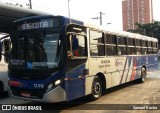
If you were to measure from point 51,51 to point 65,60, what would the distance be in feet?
1.48

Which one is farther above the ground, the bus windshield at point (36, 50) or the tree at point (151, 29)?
the tree at point (151, 29)

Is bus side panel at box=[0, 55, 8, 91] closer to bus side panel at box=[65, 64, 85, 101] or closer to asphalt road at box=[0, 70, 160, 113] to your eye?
asphalt road at box=[0, 70, 160, 113]

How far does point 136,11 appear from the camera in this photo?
2852 inches

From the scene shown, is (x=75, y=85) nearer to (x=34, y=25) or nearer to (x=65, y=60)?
(x=65, y=60)

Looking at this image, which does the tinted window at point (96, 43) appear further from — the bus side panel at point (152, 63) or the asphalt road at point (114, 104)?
the bus side panel at point (152, 63)

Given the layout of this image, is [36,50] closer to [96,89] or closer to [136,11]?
[96,89]

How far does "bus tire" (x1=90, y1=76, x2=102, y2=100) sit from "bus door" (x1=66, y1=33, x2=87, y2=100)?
96cm

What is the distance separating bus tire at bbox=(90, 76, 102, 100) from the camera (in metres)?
10.1

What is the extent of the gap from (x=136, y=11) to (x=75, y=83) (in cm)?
6621

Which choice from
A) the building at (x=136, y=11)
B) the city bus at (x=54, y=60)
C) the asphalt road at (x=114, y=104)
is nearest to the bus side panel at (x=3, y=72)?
the asphalt road at (x=114, y=104)

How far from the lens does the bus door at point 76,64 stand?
8367 mm

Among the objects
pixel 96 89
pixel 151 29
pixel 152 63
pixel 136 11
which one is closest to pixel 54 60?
pixel 96 89

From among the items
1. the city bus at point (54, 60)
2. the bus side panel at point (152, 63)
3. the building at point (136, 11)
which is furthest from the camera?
the building at point (136, 11)

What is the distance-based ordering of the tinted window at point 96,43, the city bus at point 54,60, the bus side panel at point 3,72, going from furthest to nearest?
1. the bus side panel at point 3,72
2. the tinted window at point 96,43
3. the city bus at point 54,60
